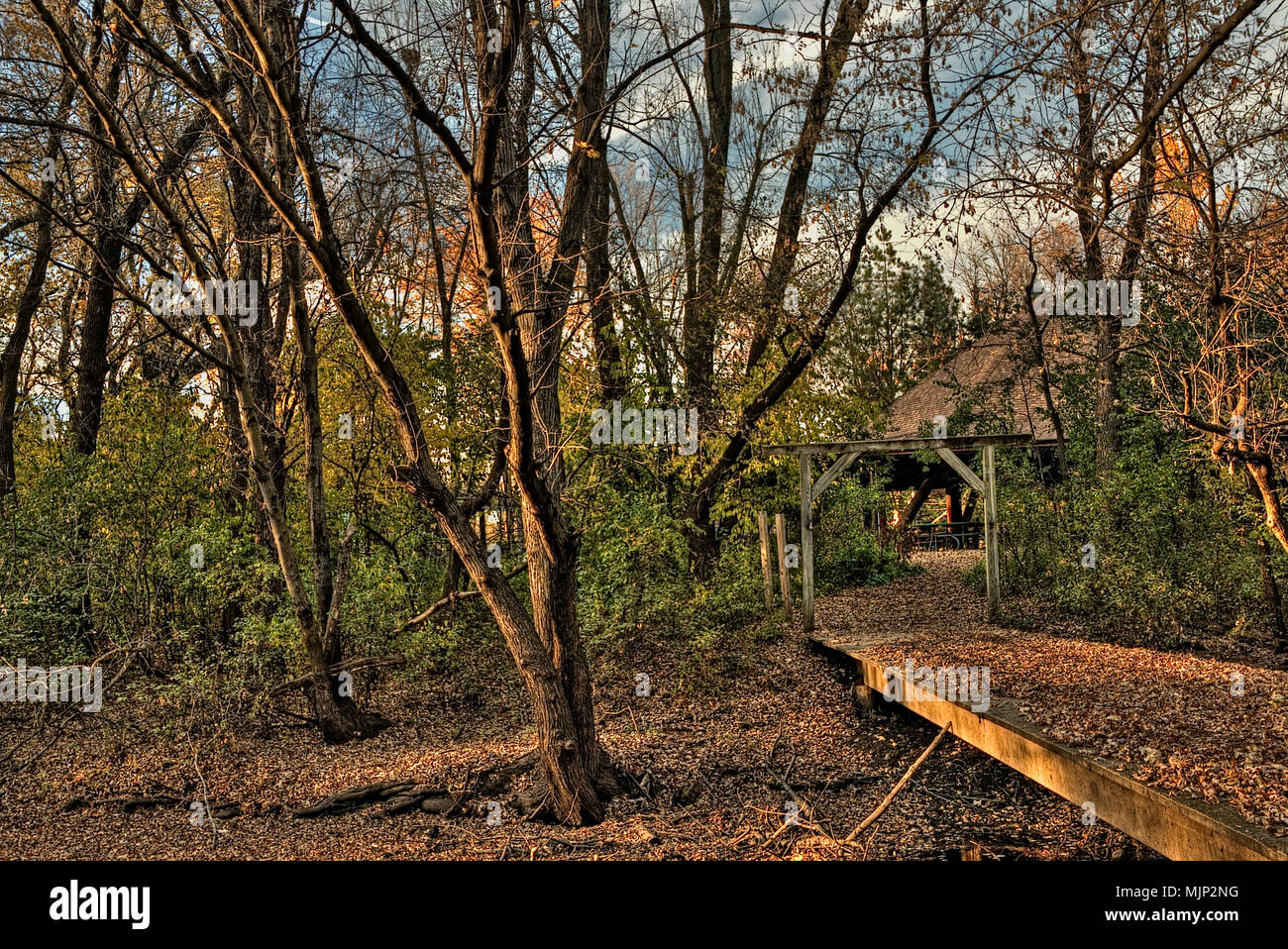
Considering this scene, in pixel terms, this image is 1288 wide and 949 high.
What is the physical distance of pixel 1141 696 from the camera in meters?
7.13

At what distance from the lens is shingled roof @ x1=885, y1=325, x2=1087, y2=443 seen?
53.3 feet

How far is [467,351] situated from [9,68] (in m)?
5.52

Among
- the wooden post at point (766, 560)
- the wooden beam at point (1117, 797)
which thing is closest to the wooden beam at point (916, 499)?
the wooden post at point (766, 560)

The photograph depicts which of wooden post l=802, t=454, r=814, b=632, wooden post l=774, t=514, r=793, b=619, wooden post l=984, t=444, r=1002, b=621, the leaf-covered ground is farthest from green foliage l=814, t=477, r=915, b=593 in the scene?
wooden post l=984, t=444, r=1002, b=621

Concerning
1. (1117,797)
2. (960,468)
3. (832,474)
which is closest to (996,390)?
(960,468)

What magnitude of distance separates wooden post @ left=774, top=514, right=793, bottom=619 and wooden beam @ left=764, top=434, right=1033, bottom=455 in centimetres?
146

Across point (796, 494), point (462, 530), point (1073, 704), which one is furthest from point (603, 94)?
point (796, 494)

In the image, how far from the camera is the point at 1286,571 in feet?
34.0

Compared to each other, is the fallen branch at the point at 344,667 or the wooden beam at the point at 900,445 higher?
the wooden beam at the point at 900,445

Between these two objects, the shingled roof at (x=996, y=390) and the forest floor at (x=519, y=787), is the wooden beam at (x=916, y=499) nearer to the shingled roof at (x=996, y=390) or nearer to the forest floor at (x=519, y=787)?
the shingled roof at (x=996, y=390)

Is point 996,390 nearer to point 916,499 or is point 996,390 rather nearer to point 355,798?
point 916,499

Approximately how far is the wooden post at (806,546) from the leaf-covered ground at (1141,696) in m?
0.35

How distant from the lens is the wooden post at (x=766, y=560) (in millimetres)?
12953
